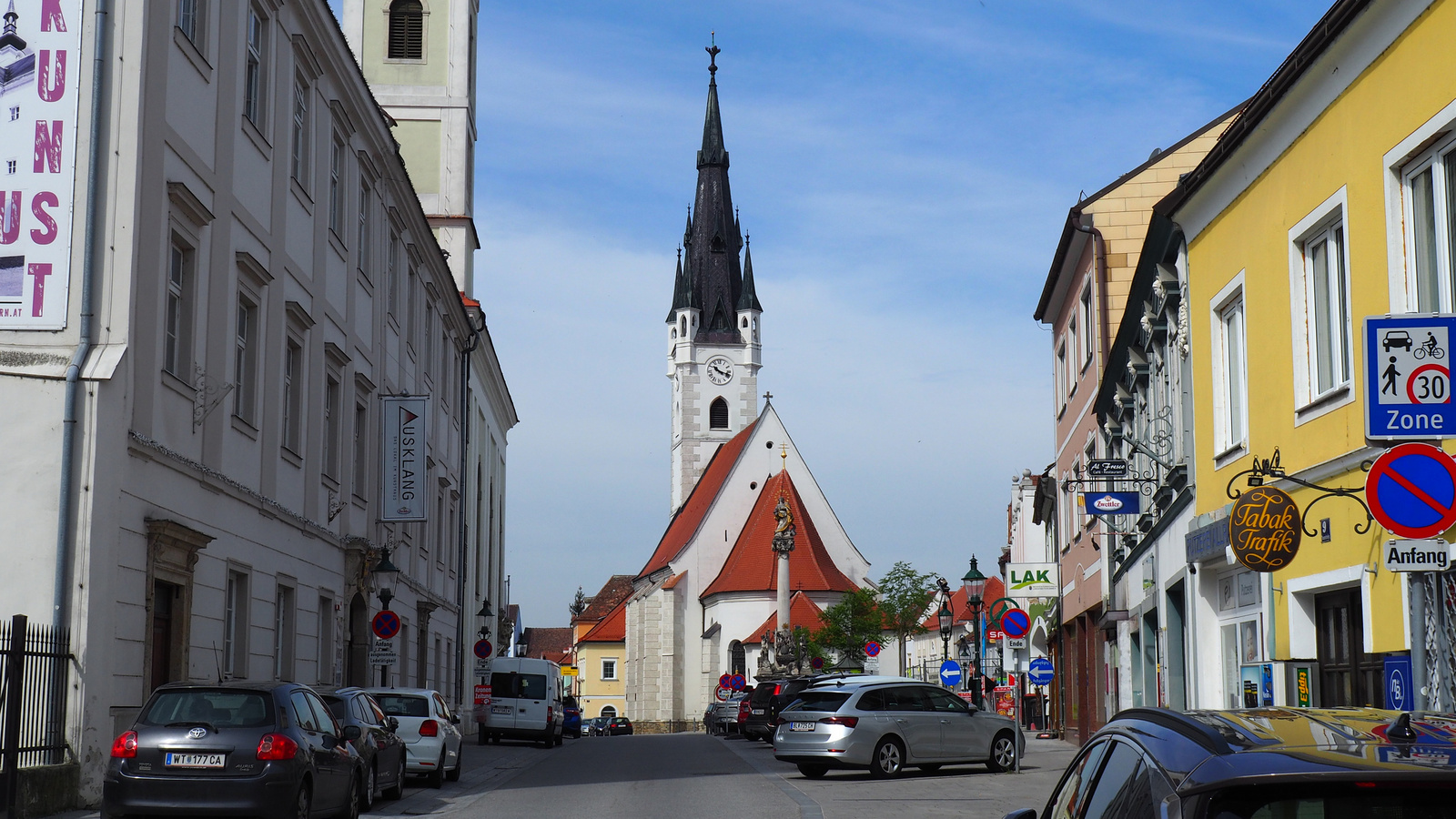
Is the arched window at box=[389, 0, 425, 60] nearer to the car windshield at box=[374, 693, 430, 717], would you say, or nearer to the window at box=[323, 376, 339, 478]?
the window at box=[323, 376, 339, 478]

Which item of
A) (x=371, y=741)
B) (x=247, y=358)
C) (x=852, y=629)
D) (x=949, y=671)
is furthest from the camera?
(x=852, y=629)

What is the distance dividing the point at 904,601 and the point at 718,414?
37579 millimetres

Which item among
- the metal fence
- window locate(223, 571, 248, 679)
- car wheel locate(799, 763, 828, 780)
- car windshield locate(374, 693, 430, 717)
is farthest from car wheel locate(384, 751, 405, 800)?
car wheel locate(799, 763, 828, 780)

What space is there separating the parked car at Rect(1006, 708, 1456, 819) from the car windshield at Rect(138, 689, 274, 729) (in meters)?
10.4

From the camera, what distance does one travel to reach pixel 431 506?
41.4 m

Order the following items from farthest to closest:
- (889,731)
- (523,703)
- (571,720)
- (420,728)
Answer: (571,720), (523,703), (889,731), (420,728)

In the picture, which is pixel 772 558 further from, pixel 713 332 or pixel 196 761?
pixel 196 761

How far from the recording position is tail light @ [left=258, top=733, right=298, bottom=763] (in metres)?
13.2

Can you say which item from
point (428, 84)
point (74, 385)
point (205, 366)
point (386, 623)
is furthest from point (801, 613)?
point (74, 385)

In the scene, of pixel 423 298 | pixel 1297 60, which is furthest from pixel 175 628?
pixel 423 298

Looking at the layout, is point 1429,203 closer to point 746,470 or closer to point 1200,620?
point 1200,620

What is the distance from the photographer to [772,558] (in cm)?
8144

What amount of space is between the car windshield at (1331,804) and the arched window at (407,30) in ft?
163

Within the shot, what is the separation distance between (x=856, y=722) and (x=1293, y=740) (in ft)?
65.9
